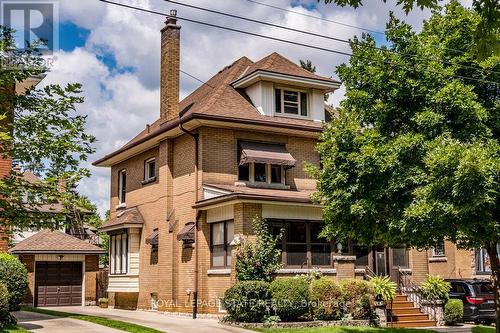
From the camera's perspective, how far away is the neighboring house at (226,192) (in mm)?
24938

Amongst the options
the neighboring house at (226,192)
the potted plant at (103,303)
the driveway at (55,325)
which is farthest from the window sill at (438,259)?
the driveway at (55,325)

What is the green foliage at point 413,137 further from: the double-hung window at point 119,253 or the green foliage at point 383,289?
the double-hung window at point 119,253

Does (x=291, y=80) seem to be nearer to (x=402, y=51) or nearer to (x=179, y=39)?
(x=179, y=39)

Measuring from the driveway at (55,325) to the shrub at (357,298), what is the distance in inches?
321

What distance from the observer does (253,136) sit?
88.0 feet

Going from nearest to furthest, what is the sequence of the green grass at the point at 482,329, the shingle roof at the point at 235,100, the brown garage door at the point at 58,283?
the green grass at the point at 482,329 → the shingle roof at the point at 235,100 → the brown garage door at the point at 58,283

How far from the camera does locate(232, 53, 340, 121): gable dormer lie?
27672 mm

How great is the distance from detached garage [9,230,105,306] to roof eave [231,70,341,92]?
14764 millimetres

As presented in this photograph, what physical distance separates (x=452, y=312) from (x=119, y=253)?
16.4 metres

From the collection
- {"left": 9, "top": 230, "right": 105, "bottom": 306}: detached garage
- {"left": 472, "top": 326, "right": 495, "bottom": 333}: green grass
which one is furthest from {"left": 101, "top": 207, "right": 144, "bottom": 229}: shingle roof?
{"left": 472, "top": 326, "right": 495, "bottom": 333}: green grass

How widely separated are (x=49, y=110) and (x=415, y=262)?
1872 cm

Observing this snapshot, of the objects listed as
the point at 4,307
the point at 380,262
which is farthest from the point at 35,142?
the point at 380,262

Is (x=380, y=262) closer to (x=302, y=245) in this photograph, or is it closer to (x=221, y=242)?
(x=302, y=245)

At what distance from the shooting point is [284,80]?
27703 millimetres
